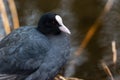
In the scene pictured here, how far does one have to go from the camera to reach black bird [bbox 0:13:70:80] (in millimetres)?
4703

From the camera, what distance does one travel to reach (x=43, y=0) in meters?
6.91

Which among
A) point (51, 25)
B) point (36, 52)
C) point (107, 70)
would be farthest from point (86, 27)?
point (36, 52)

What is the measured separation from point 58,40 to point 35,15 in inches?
66.2

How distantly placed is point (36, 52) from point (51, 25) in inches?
11.4

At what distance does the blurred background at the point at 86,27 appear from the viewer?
19.1ft

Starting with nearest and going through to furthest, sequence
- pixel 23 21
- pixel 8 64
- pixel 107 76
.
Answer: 1. pixel 8 64
2. pixel 107 76
3. pixel 23 21

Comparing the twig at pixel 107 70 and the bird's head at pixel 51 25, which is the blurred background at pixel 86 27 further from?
the bird's head at pixel 51 25

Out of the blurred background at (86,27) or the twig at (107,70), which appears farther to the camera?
the blurred background at (86,27)

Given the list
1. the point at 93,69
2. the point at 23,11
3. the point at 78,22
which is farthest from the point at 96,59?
the point at 23,11

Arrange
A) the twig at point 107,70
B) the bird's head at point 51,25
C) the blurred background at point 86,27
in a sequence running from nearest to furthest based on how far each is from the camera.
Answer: the bird's head at point 51,25 → the twig at point 107,70 → the blurred background at point 86,27

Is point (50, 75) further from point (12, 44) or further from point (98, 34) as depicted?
point (98, 34)

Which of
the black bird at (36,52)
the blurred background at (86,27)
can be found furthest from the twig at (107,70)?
the black bird at (36,52)

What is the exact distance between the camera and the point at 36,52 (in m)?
4.75

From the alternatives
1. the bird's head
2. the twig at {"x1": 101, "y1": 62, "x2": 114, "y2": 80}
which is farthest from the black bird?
the twig at {"x1": 101, "y1": 62, "x2": 114, "y2": 80}
